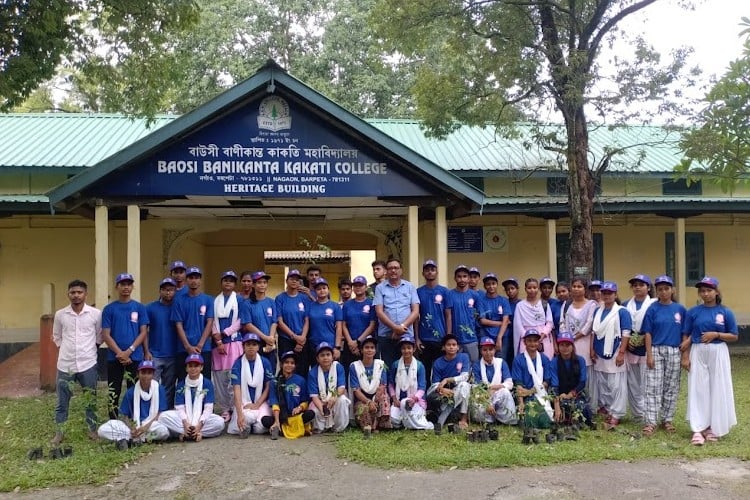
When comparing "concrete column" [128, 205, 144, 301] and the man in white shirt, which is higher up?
"concrete column" [128, 205, 144, 301]

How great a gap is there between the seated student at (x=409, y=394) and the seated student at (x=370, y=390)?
0.12 metres

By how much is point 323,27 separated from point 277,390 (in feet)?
67.3

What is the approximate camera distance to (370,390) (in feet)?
22.5

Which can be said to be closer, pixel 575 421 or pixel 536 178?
pixel 575 421

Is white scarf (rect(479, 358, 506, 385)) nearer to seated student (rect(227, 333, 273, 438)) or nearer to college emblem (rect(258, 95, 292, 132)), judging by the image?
seated student (rect(227, 333, 273, 438))

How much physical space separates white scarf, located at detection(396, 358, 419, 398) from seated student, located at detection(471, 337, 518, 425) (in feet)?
2.14

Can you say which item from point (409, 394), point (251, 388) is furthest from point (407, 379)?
point (251, 388)

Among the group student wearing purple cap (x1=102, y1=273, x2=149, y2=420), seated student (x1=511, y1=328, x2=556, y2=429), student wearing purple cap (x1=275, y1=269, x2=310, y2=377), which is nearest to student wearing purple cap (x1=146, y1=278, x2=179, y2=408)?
student wearing purple cap (x1=102, y1=273, x2=149, y2=420)

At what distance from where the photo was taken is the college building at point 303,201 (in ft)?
28.5

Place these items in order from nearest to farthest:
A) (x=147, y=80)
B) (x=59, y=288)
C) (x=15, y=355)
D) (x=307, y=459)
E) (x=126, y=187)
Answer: (x=307, y=459), (x=126, y=187), (x=147, y=80), (x=15, y=355), (x=59, y=288)

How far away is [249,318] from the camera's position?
23.7 feet

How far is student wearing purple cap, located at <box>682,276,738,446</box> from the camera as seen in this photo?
250 inches

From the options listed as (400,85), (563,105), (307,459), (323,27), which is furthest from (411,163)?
(323,27)

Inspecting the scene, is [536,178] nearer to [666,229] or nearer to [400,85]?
[666,229]
